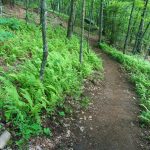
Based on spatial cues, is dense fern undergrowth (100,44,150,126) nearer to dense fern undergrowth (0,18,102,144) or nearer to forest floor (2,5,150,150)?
forest floor (2,5,150,150)

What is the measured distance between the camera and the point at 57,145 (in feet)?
22.8

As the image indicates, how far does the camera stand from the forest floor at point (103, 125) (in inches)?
289

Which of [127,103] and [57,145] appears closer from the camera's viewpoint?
[57,145]

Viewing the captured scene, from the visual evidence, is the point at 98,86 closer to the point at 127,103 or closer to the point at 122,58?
the point at 127,103

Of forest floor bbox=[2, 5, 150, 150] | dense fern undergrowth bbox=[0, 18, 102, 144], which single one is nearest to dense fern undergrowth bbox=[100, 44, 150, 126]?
forest floor bbox=[2, 5, 150, 150]

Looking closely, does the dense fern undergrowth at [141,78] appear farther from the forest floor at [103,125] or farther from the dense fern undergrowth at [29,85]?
Answer: the dense fern undergrowth at [29,85]

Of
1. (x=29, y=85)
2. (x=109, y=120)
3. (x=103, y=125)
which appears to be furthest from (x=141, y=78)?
(x=29, y=85)

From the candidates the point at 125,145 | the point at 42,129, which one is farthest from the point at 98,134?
the point at 42,129

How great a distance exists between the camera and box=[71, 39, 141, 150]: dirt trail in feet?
25.4

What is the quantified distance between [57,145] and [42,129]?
69 cm

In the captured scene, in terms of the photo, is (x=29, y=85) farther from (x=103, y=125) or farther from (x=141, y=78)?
(x=141, y=78)

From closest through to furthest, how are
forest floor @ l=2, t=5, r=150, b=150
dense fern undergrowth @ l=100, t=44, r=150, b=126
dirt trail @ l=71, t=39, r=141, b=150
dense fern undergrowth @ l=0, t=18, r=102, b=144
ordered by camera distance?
dense fern undergrowth @ l=0, t=18, r=102, b=144 → forest floor @ l=2, t=5, r=150, b=150 → dirt trail @ l=71, t=39, r=141, b=150 → dense fern undergrowth @ l=100, t=44, r=150, b=126

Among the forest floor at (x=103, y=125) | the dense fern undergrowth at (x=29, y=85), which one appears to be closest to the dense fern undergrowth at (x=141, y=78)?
the forest floor at (x=103, y=125)

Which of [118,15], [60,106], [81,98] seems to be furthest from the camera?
[118,15]
